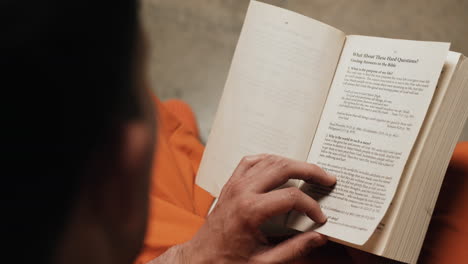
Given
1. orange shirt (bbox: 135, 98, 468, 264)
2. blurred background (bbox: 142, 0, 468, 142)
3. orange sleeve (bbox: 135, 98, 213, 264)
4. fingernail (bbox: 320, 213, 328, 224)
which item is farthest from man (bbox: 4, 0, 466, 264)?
blurred background (bbox: 142, 0, 468, 142)

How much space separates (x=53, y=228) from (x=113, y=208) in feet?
0.16

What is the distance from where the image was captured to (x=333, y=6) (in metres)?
1.47

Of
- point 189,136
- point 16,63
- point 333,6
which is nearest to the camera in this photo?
point 16,63

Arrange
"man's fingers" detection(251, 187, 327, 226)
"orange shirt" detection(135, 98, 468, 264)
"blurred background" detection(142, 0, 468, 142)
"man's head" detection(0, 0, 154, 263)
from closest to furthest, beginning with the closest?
"man's head" detection(0, 0, 154, 263) → "man's fingers" detection(251, 187, 327, 226) → "orange shirt" detection(135, 98, 468, 264) → "blurred background" detection(142, 0, 468, 142)

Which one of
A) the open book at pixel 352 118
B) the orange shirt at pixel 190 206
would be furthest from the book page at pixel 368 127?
the orange shirt at pixel 190 206

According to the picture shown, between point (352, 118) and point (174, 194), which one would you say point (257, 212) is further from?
point (174, 194)

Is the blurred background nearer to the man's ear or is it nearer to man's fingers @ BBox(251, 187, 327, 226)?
man's fingers @ BBox(251, 187, 327, 226)

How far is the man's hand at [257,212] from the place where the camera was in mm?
714

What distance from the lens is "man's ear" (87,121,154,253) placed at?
0.33 meters

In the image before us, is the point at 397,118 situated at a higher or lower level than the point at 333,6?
lower

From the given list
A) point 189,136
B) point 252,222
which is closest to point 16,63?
point 252,222

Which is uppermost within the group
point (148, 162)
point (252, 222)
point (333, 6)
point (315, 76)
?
point (333, 6)

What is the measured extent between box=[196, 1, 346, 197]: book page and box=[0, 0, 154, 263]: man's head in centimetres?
48

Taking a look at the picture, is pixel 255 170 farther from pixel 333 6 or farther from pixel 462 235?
pixel 333 6
